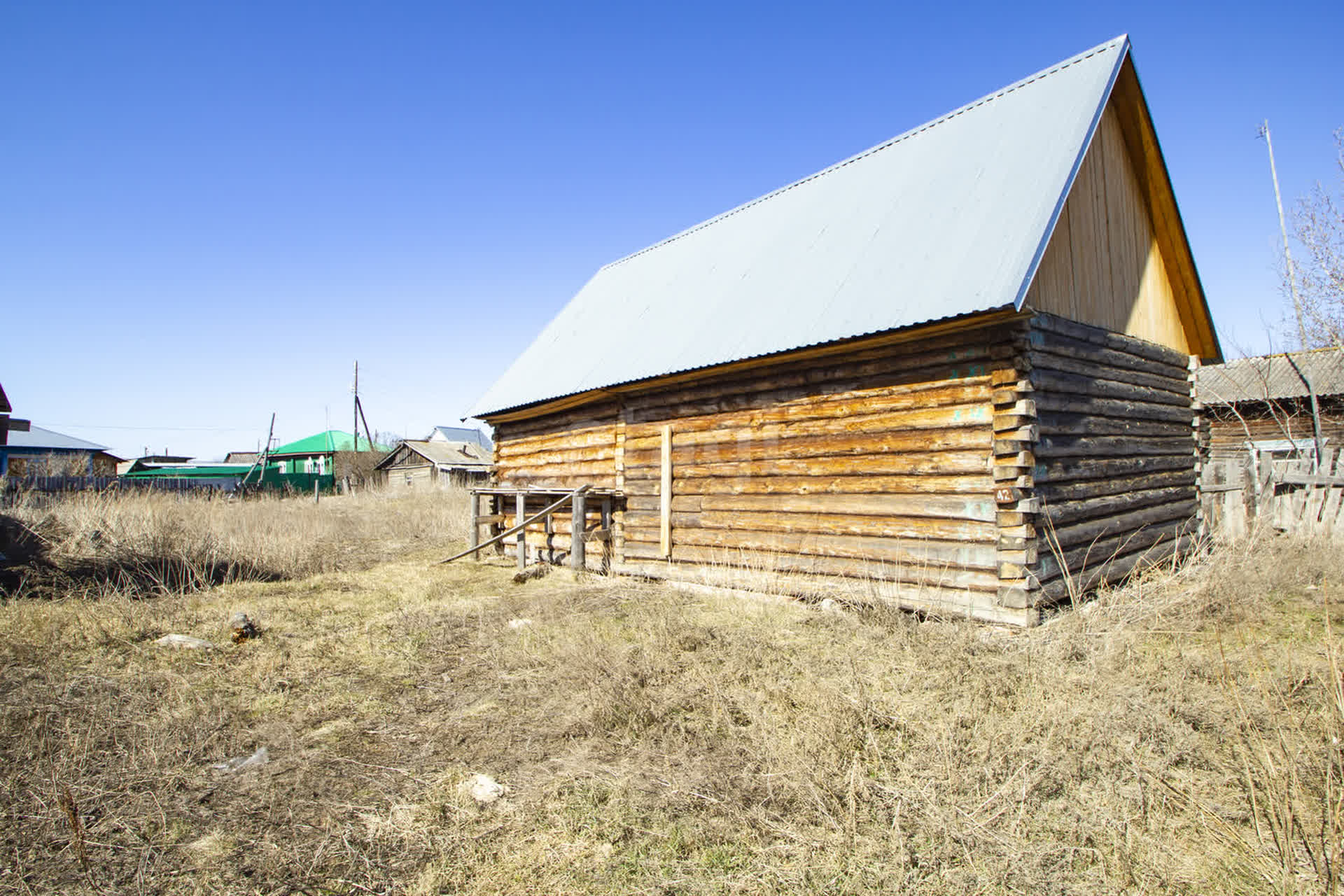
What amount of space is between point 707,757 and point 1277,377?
28.3 metres

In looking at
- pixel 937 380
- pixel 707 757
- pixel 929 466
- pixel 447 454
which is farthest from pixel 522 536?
pixel 447 454

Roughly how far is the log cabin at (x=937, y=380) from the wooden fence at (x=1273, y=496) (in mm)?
1093

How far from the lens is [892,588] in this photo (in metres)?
7.42

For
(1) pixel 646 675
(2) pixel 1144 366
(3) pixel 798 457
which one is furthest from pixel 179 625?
(2) pixel 1144 366

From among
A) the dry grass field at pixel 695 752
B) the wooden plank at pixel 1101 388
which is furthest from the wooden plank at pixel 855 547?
the wooden plank at pixel 1101 388

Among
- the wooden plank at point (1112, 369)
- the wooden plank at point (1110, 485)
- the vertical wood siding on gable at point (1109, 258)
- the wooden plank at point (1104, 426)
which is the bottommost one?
the wooden plank at point (1110, 485)

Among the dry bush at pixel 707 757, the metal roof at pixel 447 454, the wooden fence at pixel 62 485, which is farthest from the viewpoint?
the metal roof at pixel 447 454

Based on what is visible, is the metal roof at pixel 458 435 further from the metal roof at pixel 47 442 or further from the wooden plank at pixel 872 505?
the wooden plank at pixel 872 505

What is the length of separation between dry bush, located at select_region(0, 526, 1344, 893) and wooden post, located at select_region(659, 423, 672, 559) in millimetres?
3268

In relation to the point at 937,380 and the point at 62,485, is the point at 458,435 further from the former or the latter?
the point at 937,380

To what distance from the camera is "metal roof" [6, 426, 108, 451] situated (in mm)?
42531

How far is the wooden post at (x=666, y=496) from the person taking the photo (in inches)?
401

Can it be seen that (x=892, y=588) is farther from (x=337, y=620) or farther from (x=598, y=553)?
(x=337, y=620)

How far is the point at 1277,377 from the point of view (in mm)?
23531
